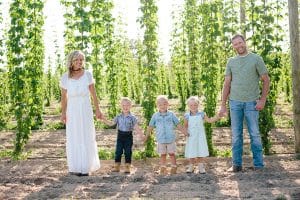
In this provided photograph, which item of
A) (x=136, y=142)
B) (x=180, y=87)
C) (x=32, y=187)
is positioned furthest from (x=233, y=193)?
(x=180, y=87)

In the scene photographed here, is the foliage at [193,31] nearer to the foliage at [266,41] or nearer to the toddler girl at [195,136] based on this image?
the foliage at [266,41]

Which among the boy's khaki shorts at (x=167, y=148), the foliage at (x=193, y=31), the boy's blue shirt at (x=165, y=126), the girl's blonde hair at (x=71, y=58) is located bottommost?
the boy's khaki shorts at (x=167, y=148)

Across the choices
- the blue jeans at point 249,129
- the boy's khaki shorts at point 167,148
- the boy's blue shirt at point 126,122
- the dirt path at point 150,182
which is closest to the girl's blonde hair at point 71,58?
the boy's blue shirt at point 126,122

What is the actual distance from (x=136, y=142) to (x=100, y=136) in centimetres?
173

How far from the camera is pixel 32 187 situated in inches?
247

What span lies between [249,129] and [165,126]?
1.24 m

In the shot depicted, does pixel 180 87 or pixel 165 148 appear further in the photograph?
pixel 180 87

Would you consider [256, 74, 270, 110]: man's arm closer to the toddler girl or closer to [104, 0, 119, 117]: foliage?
the toddler girl

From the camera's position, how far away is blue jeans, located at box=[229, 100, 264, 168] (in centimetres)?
709

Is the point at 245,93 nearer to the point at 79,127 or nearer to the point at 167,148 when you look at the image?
the point at 167,148

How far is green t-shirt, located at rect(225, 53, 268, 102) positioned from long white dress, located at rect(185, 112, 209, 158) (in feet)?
2.18

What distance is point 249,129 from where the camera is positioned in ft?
23.5

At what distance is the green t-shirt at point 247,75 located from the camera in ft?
23.0

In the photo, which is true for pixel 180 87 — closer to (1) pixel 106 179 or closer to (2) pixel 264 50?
(2) pixel 264 50
